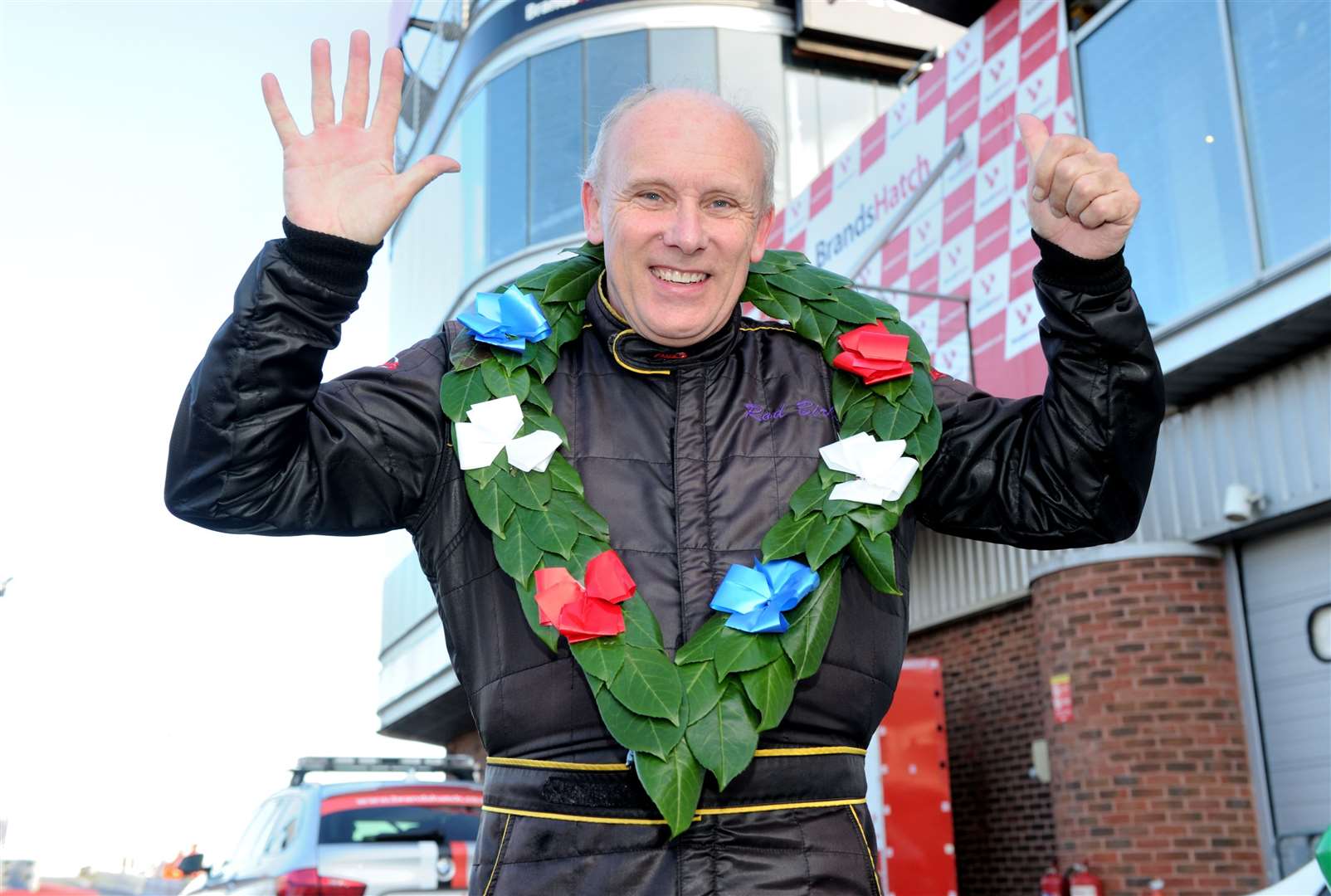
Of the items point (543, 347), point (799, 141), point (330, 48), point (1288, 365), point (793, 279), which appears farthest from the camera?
point (799, 141)

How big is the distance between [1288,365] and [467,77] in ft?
50.3

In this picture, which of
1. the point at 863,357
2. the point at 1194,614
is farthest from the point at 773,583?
the point at 1194,614

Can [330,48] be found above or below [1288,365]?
below

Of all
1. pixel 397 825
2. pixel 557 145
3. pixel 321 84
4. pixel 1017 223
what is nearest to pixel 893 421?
pixel 321 84

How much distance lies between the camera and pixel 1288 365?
8.02m

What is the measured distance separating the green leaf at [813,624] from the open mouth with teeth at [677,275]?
0.55 metres

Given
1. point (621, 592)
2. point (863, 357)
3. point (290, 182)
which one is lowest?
point (621, 592)

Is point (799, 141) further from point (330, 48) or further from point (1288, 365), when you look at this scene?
point (330, 48)

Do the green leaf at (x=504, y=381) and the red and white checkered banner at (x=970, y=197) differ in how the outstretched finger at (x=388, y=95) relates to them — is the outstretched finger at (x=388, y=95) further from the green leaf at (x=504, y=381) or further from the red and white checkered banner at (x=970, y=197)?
the red and white checkered banner at (x=970, y=197)

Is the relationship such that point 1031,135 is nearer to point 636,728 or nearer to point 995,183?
point 636,728

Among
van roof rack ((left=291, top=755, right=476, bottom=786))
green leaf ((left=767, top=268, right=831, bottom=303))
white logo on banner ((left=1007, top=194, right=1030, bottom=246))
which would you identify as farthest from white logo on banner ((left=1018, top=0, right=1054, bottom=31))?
green leaf ((left=767, top=268, right=831, bottom=303))

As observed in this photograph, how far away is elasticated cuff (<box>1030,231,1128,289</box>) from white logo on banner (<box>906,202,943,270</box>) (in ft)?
30.2

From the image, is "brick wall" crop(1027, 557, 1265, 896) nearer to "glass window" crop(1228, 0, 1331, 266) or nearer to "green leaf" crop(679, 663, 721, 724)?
"glass window" crop(1228, 0, 1331, 266)

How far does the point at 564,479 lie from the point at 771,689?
49cm
